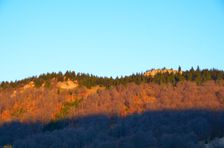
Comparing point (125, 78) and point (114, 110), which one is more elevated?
point (125, 78)

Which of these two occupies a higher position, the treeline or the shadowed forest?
the treeline

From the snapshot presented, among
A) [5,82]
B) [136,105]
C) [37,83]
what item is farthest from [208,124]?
[5,82]

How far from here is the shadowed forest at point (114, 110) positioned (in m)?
104

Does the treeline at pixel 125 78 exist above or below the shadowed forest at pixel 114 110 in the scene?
above

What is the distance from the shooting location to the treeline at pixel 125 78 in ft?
495

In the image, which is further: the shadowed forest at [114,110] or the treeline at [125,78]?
the treeline at [125,78]

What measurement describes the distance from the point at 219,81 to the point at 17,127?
50.8 meters

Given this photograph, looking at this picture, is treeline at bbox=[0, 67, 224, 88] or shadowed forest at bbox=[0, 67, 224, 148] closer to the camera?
shadowed forest at bbox=[0, 67, 224, 148]

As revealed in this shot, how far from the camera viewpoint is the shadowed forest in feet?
343

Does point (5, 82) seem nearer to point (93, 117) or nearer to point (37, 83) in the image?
point (37, 83)

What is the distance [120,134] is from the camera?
113438 mm

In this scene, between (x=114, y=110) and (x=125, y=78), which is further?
(x=125, y=78)

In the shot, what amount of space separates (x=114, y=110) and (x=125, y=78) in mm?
27381

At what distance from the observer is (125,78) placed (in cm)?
16350
